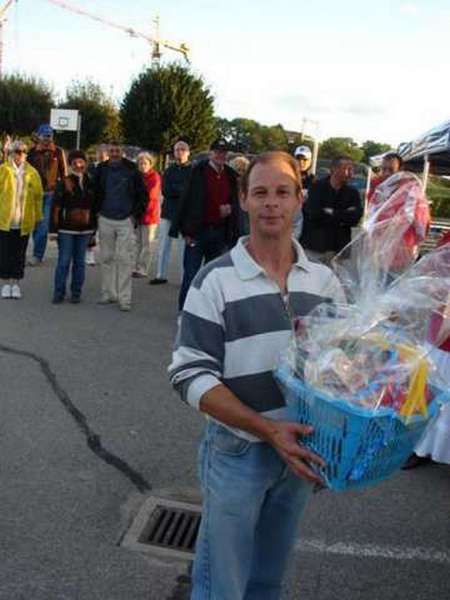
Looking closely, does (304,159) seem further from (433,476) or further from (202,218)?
(433,476)

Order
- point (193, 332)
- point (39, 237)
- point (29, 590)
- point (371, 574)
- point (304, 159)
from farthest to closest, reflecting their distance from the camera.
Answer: point (39, 237)
point (304, 159)
point (371, 574)
point (29, 590)
point (193, 332)

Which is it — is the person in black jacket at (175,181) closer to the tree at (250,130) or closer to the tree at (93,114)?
the tree at (93,114)

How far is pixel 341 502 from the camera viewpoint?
3959 millimetres

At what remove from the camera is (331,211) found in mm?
6973

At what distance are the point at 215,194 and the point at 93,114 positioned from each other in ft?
127

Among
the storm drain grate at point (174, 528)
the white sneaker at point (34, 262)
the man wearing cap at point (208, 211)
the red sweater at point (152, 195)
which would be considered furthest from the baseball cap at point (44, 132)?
the storm drain grate at point (174, 528)

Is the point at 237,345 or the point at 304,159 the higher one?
the point at 304,159

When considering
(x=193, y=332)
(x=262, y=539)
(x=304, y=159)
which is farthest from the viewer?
(x=304, y=159)

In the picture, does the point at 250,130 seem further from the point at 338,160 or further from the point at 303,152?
the point at 338,160

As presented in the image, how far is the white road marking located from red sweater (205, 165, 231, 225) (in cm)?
452

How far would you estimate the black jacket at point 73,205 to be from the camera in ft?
26.8

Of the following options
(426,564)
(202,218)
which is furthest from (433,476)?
(202,218)

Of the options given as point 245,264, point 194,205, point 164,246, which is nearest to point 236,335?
point 245,264

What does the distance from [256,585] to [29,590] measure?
1.08m
